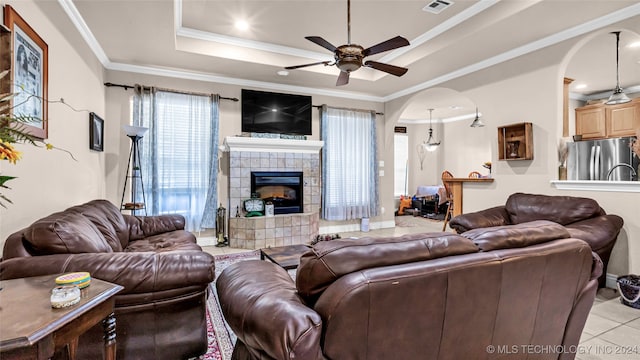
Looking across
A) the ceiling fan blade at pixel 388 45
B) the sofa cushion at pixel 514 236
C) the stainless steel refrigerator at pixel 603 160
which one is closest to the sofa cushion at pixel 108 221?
the sofa cushion at pixel 514 236

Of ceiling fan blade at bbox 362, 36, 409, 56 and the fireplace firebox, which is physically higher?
ceiling fan blade at bbox 362, 36, 409, 56

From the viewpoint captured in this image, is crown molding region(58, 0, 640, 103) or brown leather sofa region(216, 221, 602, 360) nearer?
brown leather sofa region(216, 221, 602, 360)

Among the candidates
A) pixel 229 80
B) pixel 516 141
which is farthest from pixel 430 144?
pixel 229 80

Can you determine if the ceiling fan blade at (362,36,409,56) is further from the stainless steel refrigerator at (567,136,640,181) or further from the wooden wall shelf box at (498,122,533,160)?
the stainless steel refrigerator at (567,136,640,181)

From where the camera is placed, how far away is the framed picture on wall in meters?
1.91

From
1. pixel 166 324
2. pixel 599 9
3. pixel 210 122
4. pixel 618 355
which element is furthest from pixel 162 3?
Answer: pixel 618 355

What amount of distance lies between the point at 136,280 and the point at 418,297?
134cm

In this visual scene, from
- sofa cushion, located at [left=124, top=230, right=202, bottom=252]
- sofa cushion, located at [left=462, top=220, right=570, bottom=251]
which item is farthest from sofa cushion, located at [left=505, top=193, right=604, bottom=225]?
sofa cushion, located at [left=124, top=230, right=202, bottom=252]

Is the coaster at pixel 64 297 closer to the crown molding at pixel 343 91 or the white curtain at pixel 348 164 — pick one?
the crown molding at pixel 343 91

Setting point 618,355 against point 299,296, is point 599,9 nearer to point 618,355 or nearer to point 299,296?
point 618,355

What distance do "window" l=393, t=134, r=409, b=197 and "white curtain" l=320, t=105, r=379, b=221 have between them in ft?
11.0

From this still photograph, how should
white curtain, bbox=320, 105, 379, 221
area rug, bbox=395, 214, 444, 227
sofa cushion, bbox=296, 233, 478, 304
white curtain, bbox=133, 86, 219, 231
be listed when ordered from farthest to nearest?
area rug, bbox=395, 214, 444, 227, white curtain, bbox=320, 105, 379, 221, white curtain, bbox=133, 86, 219, 231, sofa cushion, bbox=296, 233, 478, 304

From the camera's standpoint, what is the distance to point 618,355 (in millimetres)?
1991

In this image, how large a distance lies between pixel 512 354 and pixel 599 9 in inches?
138
